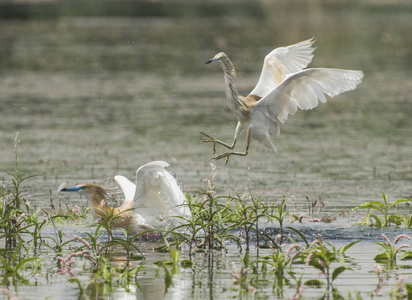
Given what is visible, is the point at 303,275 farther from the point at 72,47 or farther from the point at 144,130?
the point at 72,47

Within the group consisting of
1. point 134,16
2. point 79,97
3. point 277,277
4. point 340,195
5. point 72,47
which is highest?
point 134,16

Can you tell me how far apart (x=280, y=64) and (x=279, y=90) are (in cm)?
125

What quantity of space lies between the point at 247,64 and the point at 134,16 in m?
17.8

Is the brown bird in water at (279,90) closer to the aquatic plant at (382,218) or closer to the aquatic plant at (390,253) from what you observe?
the aquatic plant at (382,218)

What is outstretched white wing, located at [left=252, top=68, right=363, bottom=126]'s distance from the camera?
891cm

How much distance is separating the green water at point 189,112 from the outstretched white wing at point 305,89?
1.17 meters

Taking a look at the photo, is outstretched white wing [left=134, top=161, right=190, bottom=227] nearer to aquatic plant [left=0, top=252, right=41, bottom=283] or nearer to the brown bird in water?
the brown bird in water

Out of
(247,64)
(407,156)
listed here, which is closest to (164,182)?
(407,156)

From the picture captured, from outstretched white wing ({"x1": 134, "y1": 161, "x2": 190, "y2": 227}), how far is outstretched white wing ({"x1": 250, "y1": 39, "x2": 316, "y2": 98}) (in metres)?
1.95

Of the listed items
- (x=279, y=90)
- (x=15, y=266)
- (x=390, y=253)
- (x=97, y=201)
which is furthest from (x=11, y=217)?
(x=390, y=253)

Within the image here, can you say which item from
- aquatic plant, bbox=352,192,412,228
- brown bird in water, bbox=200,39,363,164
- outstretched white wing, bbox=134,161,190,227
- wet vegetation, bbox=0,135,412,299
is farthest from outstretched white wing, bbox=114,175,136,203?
aquatic plant, bbox=352,192,412,228

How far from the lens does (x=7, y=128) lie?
1587 centimetres

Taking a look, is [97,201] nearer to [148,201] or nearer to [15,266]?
[148,201]

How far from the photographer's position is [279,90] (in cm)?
923
